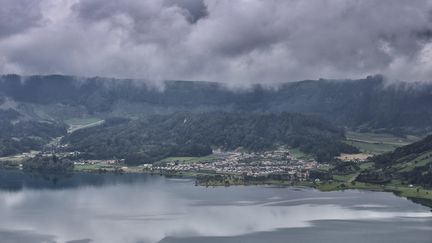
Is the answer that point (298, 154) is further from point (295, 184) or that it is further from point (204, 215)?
point (204, 215)

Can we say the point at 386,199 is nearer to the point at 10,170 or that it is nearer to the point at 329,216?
the point at 329,216

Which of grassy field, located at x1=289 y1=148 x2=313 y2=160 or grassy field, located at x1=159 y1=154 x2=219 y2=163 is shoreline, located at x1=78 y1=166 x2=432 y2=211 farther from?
grassy field, located at x1=289 y1=148 x2=313 y2=160

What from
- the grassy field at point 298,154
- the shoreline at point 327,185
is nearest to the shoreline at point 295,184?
the shoreline at point 327,185

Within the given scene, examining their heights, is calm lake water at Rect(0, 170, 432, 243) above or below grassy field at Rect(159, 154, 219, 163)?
below

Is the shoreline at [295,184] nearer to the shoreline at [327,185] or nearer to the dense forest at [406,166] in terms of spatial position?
the shoreline at [327,185]

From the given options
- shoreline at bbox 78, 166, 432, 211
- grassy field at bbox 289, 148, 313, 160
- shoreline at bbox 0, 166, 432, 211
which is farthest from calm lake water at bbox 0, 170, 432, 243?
grassy field at bbox 289, 148, 313, 160

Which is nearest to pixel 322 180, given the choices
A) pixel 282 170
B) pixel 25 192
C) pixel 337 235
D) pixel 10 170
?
pixel 282 170

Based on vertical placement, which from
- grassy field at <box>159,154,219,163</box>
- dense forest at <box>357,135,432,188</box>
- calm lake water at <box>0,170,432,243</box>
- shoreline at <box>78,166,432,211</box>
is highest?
grassy field at <box>159,154,219,163</box>

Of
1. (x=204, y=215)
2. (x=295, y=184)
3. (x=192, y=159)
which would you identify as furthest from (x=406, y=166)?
(x=192, y=159)
